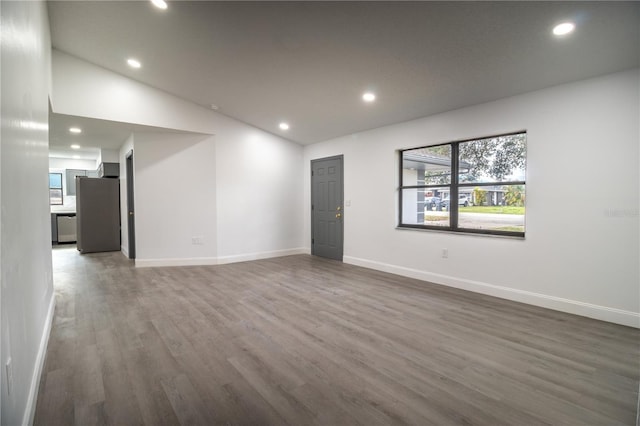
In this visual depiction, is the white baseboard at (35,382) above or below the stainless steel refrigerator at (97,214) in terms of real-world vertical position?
below

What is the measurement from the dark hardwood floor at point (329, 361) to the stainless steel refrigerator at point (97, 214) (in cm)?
377

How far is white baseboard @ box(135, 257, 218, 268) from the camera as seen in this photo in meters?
5.61

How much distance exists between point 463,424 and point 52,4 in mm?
5234

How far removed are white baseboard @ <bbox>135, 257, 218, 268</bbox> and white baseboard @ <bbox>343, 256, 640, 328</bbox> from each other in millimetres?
3478

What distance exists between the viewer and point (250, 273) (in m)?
5.21

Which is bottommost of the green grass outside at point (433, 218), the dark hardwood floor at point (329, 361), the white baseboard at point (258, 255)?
the dark hardwood floor at point (329, 361)

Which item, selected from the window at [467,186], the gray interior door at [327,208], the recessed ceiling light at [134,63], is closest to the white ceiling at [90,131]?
the recessed ceiling light at [134,63]

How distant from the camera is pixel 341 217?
6250 mm

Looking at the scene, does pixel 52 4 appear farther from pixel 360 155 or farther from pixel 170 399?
pixel 360 155

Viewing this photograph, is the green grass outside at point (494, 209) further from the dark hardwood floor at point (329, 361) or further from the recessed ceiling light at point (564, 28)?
the recessed ceiling light at point (564, 28)

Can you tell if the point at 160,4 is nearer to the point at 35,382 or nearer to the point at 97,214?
the point at 35,382

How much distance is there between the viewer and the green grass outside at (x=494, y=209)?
390cm

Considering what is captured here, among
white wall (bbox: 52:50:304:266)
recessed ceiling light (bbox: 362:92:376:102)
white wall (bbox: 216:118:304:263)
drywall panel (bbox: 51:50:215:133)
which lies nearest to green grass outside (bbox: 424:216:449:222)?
recessed ceiling light (bbox: 362:92:376:102)

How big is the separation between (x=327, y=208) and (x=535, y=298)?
4011 mm
